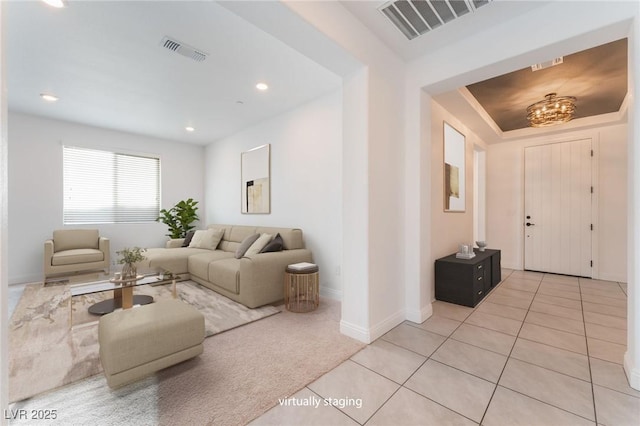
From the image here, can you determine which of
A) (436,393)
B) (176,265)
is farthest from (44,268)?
(436,393)

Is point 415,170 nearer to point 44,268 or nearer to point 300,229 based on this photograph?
point 300,229

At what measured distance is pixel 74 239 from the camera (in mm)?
4535

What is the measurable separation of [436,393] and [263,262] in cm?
208

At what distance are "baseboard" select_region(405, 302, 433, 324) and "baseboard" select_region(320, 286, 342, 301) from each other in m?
0.94

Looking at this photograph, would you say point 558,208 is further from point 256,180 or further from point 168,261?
point 168,261

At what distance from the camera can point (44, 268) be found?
4.01m

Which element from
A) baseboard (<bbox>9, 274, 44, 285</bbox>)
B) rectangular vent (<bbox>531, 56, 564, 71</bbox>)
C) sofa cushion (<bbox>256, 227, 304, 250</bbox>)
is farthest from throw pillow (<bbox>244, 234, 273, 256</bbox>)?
baseboard (<bbox>9, 274, 44, 285</bbox>)

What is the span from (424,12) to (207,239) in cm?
460

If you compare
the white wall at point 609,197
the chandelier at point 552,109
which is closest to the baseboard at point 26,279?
the chandelier at point 552,109

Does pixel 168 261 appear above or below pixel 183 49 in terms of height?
below

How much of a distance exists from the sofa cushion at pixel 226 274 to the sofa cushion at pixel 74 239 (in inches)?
109

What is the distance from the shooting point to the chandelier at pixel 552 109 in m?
3.29

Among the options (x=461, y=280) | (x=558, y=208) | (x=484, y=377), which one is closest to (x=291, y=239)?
(x=461, y=280)

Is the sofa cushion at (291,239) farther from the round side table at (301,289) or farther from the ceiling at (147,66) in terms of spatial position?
the ceiling at (147,66)
